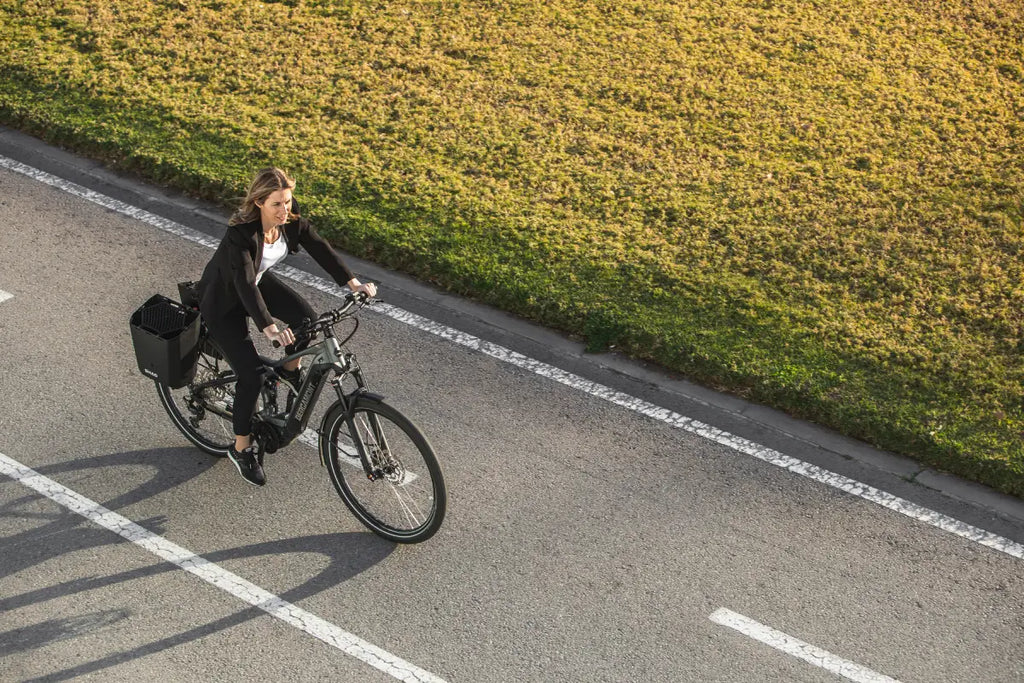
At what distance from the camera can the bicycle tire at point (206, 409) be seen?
21.7 feet

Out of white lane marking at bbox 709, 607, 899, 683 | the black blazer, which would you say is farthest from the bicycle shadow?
white lane marking at bbox 709, 607, 899, 683

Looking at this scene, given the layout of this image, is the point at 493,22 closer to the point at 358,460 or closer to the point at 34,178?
the point at 34,178

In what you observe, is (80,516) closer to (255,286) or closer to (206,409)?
(206,409)

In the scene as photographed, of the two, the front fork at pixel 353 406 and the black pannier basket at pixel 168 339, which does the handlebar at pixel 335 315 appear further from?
the black pannier basket at pixel 168 339

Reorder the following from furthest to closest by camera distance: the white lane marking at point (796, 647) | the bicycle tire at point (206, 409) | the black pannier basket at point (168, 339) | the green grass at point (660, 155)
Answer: the green grass at point (660, 155) < the bicycle tire at point (206, 409) < the black pannier basket at point (168, 339) < the white lane marking at point (796, 647)

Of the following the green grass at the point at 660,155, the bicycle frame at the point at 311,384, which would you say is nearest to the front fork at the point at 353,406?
the bicycle frame at the point at 311,384

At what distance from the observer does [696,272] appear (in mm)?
8328

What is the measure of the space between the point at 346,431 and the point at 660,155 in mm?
4801

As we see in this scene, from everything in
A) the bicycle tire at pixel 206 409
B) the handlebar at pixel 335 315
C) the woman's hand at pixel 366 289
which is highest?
the woman's hand at pixel 366 289

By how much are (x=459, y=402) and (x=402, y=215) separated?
7.24ft

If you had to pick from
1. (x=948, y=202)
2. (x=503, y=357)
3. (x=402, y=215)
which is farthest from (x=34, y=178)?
(x=948, y=202)

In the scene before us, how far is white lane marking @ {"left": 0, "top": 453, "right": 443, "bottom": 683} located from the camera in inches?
214

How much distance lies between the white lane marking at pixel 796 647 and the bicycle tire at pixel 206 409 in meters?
3.03

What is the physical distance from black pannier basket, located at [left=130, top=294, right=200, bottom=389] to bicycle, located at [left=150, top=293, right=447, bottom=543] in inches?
5.4
